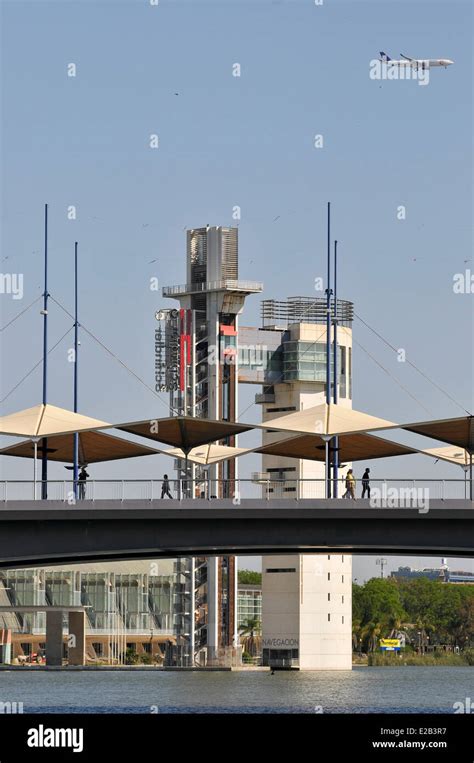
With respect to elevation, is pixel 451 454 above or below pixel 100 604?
above

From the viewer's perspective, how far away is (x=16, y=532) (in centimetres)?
7238

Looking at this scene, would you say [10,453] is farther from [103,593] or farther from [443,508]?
[103,593]

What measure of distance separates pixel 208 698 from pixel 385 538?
108 ft

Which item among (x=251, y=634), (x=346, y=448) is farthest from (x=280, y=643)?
(x=346, y=448)

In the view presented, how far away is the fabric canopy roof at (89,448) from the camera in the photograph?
289 ft

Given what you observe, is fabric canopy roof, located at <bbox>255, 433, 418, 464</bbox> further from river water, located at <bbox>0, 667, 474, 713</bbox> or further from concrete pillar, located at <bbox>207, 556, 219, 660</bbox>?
concrete pillar, located at <bbox>207, 556, 219, 660</bbox>

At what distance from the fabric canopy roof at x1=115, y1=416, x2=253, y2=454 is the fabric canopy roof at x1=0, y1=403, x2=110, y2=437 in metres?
1.83

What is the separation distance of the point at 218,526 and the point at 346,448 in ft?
62.5

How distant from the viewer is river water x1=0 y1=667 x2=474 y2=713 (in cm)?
8894

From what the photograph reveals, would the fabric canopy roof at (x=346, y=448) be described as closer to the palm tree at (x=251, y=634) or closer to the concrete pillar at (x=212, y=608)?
the concrete pillar at (x=212, y=608)

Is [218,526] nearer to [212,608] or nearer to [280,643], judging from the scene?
[212,608]

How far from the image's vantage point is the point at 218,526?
73625 millimetres

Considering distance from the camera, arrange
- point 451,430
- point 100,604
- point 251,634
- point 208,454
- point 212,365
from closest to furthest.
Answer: point 451,430 < point 208,454 < point 212,365 < point 100,604 < point 251,634
